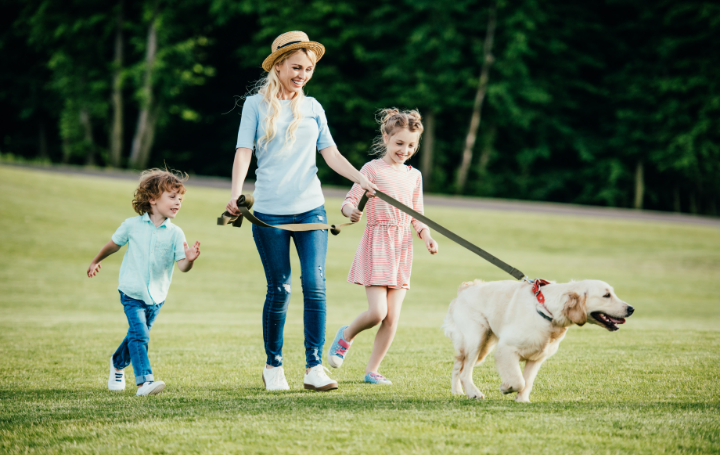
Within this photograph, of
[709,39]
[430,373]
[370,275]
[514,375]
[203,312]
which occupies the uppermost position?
[709,39]

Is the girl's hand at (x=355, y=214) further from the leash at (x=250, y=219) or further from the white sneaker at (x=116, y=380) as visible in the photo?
the white sneaker at (x=116, y=380)

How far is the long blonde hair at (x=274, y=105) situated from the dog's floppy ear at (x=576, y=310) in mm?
1990

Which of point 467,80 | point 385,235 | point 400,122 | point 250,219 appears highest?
point 467,80

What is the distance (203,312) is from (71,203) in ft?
38.4

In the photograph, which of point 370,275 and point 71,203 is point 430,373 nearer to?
point 370,275

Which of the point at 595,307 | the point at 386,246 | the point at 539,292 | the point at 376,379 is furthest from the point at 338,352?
the point at 595,307

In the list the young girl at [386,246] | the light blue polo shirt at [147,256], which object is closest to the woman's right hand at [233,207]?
the light blue polo shirt at [147,256]

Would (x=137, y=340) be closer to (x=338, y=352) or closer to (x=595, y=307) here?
(x=338, y=352)

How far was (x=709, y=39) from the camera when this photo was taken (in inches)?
1243

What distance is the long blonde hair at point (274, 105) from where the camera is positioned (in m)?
4.30

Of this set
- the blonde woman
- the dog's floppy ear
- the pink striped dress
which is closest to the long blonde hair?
the blonde woman

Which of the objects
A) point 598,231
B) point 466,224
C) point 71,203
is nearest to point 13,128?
point 71,203

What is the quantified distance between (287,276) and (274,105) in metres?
1.12

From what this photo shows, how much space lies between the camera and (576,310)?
12.7ft
